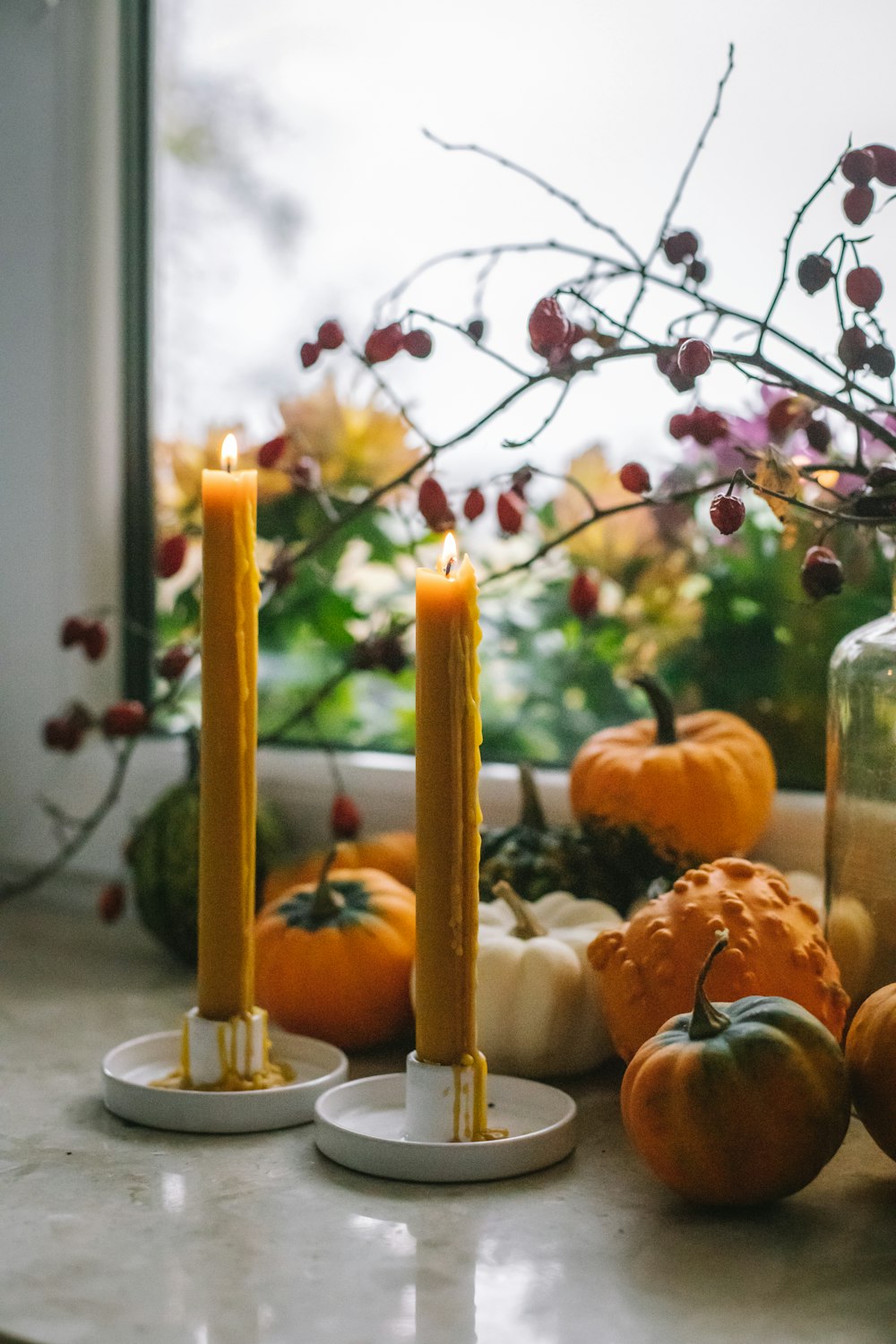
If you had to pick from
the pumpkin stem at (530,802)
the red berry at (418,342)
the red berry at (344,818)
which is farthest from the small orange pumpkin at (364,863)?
the red berry at (418,342)

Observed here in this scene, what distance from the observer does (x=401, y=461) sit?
4.17 feet

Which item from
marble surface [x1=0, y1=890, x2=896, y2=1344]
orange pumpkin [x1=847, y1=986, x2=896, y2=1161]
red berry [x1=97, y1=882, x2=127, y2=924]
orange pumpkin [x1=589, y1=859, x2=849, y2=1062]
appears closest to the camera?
marble surface [x1=0, y1=890, x2=896, y2=1344]

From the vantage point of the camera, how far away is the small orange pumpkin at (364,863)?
43.4 inches

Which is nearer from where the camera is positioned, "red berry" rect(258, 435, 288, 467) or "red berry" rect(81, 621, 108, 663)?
"red berry" rect(258, 435, 288, 467)

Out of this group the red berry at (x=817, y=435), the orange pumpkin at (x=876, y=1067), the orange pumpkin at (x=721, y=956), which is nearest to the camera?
the orange pumpkin at (x=876, y=1067)

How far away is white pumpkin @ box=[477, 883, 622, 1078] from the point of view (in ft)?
2.72

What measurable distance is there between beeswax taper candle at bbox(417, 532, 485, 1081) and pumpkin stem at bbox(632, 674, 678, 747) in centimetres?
35

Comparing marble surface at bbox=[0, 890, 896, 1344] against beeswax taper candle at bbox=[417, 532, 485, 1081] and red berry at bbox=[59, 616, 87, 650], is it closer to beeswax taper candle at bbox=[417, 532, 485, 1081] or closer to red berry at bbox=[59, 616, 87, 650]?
beeswax taper candle at bbox=[417, 532, 485, 1081]

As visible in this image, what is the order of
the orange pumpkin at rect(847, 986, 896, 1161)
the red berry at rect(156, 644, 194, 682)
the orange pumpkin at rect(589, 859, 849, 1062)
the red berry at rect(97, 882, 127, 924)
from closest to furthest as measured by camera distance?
the orange pumpkin at rect(847, 986, 896, 1161), the orange pumpkin at rect(589, 859, 849, 1062), the red berry at rect(156, 644, 194, 682), the red berry at rect(97, 882, 127, 924)

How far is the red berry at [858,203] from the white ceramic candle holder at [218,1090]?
0.53m

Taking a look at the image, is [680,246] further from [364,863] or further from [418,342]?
[364,863]

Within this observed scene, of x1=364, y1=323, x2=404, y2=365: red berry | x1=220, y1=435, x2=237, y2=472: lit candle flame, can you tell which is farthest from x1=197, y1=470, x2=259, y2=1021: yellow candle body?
x1=364, y1=323, x2=404, y2=365: red berry

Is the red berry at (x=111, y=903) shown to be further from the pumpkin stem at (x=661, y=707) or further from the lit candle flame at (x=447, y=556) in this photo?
the lit candle flame at (x=447, y=556)

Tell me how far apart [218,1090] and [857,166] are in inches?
23.2
